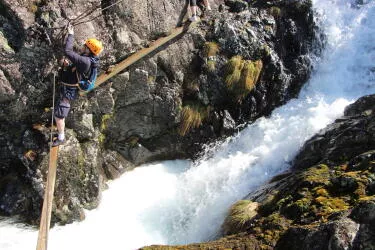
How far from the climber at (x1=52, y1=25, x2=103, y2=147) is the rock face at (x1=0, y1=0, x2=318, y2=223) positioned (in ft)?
2.09

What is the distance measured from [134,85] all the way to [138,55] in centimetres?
92

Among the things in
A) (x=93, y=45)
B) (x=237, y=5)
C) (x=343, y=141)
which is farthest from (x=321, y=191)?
(x=237, y=5)

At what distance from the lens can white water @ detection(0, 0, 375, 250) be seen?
33.7 feet

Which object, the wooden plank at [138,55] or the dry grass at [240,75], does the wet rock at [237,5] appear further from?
the wooden plank at [138,55]

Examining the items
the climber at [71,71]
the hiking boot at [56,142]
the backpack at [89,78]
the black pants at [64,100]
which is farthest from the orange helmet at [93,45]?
the hiking boot at [56,142]

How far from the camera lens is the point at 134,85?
448 inches

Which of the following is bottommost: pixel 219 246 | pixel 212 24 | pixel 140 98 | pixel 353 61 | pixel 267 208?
pixel 219 246

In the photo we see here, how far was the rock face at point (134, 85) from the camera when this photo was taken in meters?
9.51

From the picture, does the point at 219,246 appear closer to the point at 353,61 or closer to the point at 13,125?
the point at 13,125

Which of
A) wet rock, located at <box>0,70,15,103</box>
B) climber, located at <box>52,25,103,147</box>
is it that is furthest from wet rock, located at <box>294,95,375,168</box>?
wet rock, located at <box>0,70,15,103</box>

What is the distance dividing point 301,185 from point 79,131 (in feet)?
20.2

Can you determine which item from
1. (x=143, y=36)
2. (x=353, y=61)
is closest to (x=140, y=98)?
(x=143, y=36)

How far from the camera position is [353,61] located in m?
14.8

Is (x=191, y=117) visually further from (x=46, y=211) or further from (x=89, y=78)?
(x=46, y=211)
